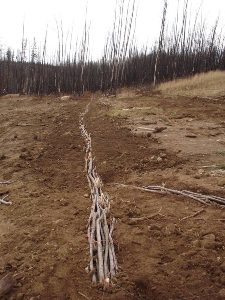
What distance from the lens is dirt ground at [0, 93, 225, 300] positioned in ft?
9.39

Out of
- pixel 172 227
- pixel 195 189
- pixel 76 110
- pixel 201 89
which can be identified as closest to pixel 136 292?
pixel 172 227

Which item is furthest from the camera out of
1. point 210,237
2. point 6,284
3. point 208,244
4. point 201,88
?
point 201,88

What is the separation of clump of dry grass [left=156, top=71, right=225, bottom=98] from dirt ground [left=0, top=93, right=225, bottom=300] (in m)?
6.53

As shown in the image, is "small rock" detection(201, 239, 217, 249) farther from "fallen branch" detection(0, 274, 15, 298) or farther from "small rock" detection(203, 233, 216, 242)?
"fallen branch" detection(0, 274, 15, 298)

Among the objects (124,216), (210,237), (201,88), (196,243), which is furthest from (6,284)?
(201,88)

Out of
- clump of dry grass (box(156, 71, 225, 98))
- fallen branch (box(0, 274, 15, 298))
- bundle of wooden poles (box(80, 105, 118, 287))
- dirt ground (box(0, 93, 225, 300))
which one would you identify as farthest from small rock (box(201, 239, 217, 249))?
clump of dry grass (box(156, 71, 225, 98))

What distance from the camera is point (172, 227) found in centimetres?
361

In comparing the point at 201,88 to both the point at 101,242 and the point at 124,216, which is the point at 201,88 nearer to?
the point at 124,216

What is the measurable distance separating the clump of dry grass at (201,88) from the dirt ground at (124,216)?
6.53 meters

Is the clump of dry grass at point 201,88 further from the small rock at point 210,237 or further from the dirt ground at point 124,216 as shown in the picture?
the small rock at point 210,237

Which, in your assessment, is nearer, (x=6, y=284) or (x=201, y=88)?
(x=6, y=284)

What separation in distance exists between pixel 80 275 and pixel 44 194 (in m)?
2.25

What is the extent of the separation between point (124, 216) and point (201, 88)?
13.7 metres

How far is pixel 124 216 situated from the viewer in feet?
13.1
